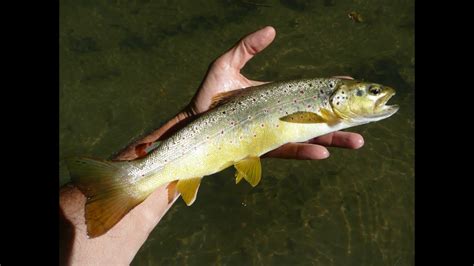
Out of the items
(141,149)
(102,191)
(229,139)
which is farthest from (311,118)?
(102,191)

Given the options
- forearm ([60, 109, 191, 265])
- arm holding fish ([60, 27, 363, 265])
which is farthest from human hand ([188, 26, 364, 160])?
forearm ([60, 109, 191, 265])

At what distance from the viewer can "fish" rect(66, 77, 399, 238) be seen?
9.44 ft

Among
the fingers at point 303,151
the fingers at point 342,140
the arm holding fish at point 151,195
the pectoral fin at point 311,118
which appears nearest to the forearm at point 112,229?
the arm holding fish at point 151,195

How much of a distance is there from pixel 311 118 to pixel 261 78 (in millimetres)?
4410

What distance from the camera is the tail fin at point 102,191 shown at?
9.21 ft

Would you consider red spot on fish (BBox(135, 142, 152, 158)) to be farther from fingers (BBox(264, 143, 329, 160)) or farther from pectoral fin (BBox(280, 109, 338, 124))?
fingers (BBox(264, 143, 329, 160))

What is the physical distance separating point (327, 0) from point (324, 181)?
14.4ft

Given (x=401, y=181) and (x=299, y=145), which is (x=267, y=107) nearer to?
(x=299, y=145)

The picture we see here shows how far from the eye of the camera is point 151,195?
407 cm

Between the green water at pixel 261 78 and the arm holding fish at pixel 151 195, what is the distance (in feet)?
7.32

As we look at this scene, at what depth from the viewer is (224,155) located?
3297 millimetres
